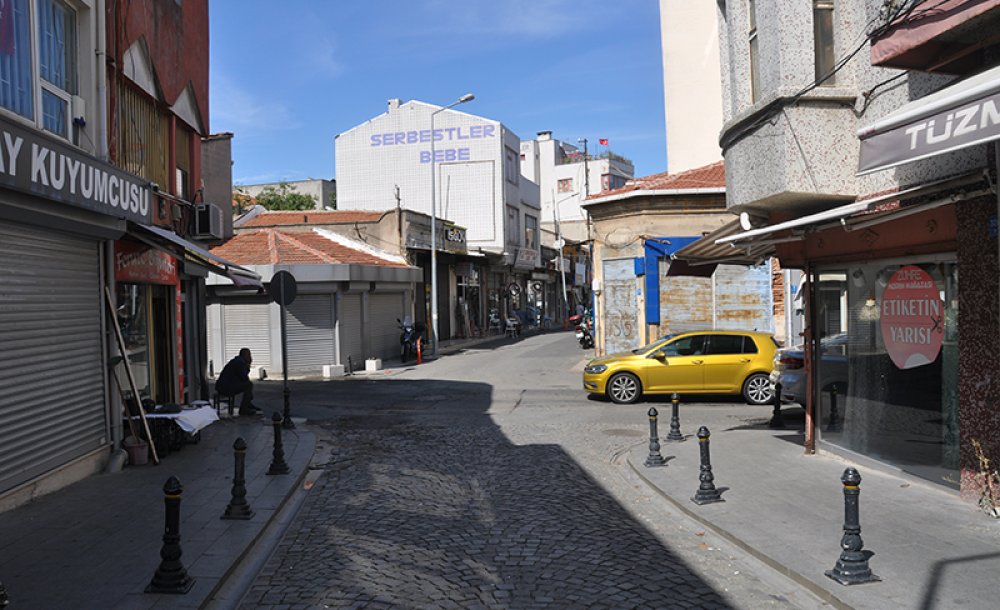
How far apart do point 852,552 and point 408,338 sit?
23.4 m

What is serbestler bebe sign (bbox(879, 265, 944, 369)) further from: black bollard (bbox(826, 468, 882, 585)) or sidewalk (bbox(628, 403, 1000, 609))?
black bollard (bbox(826, 468, 882, 585))

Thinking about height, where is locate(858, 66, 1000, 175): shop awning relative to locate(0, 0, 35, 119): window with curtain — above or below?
below

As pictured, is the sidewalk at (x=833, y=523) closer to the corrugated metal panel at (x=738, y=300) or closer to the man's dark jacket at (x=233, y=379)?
the man's dark jacket at (x=233, y=379)

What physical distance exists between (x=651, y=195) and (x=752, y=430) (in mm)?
11389

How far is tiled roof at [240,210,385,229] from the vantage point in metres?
32.5

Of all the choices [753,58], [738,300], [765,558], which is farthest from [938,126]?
[738,300]

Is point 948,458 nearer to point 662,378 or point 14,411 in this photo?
point 662,378

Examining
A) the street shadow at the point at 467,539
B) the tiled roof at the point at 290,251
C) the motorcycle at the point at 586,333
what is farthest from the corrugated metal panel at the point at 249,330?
the street shadow at the point at 467,539

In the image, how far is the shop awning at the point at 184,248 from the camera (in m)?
11.1

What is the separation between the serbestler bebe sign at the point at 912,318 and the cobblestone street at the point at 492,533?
10.6ft

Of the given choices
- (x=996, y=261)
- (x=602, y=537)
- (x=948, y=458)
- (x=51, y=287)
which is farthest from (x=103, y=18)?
(x=948, y=458)

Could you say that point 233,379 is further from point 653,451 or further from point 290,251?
point 290,251

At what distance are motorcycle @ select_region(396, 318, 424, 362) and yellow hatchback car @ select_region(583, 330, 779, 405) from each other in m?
12.5

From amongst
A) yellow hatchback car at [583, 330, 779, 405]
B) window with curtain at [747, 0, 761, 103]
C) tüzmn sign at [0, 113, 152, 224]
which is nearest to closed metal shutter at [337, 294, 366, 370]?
yellow hatchback car at [583, 330, 779, 405]
